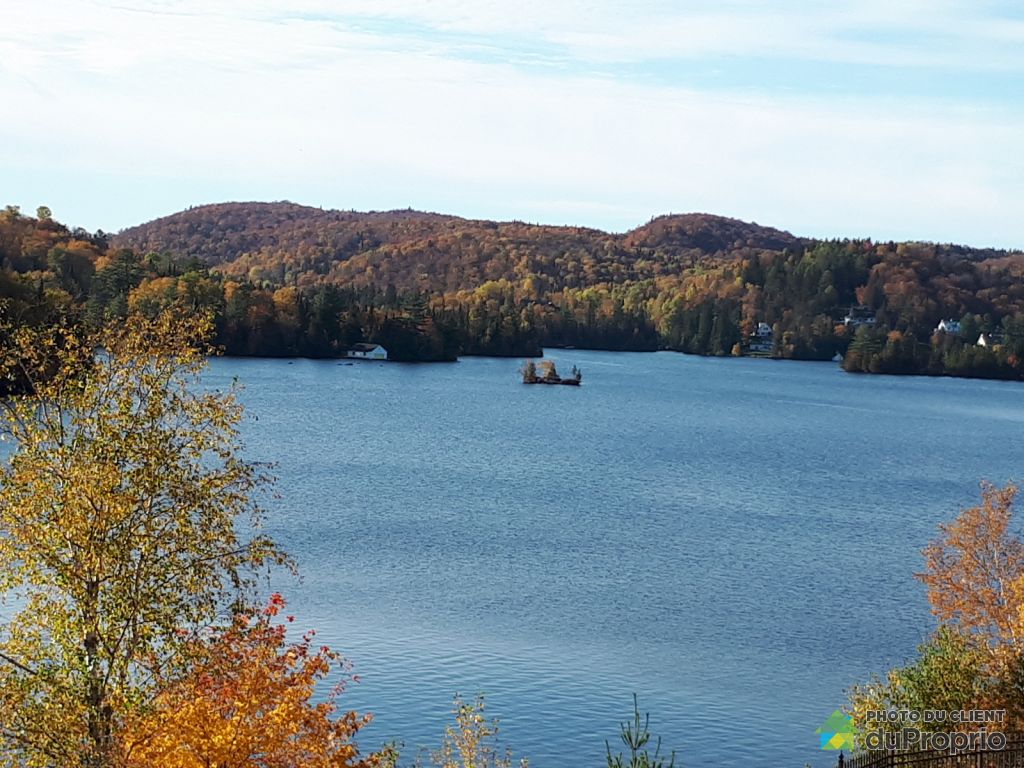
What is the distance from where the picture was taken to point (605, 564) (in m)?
60.2

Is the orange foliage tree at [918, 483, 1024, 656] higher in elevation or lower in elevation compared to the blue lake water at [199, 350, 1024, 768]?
higher

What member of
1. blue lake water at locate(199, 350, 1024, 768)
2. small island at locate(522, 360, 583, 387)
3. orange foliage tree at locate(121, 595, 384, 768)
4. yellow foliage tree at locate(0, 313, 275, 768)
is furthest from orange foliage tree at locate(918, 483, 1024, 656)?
small island at locate(522, 360, 583, 387)

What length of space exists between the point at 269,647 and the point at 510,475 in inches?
2720

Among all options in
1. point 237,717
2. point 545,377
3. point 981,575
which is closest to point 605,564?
point 981,575

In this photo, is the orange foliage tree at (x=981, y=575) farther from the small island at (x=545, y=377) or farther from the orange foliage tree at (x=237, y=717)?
the small island at (x=545, y=377)

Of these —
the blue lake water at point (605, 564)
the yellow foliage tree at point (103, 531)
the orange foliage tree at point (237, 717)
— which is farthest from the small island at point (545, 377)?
the orange foliage tree at point (237, 717)

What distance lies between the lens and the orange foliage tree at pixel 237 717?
62.8ft

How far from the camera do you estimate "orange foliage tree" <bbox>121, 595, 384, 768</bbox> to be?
19141 mm

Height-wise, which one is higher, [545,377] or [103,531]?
[103,531]

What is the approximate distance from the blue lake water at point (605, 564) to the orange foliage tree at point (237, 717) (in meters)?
15.5

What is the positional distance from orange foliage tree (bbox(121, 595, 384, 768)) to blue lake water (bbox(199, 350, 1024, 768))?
1549 centimetres

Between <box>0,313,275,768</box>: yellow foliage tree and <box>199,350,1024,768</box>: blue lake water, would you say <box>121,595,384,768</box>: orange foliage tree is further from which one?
<box>199,350,1024,768</box>: blue lake water

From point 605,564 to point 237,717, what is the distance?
41.6 metres

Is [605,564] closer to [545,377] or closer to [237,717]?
[237,717]
